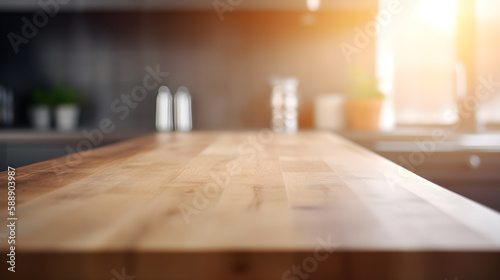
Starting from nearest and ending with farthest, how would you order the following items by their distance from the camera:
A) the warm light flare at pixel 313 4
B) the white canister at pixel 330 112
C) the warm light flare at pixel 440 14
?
the warm light flare at pixel 313 4 < the white canister at pixel 330 112 < the warm light flare at pixel 440 14

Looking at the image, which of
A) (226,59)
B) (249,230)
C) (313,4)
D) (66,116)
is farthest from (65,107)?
(249,230)

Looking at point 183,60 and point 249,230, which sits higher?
point 183,60

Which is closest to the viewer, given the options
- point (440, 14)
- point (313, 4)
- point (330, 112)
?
point (313, 4)

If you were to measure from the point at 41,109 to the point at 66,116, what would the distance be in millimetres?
156

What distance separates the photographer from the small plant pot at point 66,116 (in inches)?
109

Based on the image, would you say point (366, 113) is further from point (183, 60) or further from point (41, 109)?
point (41, 109)

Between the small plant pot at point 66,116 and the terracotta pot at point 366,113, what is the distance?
1.64 m

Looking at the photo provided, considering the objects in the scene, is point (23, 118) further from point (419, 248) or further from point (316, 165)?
point (419, 248)

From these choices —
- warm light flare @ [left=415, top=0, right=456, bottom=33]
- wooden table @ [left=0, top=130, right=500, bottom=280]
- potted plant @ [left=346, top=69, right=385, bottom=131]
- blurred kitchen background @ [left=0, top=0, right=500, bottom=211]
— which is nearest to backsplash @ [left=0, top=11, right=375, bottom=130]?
blurred kitchen background @ [left=0, top=0, right=500, bottom=211]

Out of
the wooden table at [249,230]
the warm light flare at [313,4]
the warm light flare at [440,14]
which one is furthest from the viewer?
the warm light flare at [440,14]

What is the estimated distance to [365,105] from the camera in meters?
2.60

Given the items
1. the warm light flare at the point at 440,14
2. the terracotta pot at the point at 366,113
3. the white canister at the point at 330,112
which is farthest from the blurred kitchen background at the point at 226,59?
the terracotta pot at the point at 366,113

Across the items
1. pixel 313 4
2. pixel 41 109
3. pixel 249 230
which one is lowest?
pixel 249 230

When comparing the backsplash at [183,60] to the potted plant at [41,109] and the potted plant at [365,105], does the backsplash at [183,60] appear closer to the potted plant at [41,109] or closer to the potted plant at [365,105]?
the potted plant at [41,109]
